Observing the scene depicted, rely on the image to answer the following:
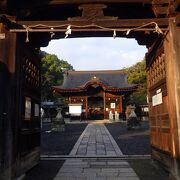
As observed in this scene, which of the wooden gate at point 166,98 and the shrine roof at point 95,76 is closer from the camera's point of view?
the wooden gate at point 166,98

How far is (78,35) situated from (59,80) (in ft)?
174

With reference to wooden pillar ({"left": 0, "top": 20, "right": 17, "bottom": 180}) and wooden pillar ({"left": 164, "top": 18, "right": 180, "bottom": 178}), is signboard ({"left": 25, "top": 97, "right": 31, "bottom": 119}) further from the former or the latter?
wooden pillar ({"left": 164, "top": 18, "right": 180, "bottom": 178})

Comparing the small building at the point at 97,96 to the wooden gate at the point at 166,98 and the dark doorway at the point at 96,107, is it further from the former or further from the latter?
the wooden gate at the point at 166,98

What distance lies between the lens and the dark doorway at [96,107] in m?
41.2

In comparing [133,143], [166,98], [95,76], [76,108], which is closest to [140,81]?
[95,76]

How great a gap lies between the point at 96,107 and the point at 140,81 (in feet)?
39.4

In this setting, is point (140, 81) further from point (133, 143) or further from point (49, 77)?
point (133, 143)

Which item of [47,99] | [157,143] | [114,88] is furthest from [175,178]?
[47,99]

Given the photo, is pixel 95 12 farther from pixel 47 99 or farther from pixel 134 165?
pixel 47 99

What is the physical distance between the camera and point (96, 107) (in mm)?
41656

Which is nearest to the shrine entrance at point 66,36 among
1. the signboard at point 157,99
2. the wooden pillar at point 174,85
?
the wooden pillar at point 174,85

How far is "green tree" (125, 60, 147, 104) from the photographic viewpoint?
48200mm

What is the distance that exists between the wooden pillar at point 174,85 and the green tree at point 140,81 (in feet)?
139

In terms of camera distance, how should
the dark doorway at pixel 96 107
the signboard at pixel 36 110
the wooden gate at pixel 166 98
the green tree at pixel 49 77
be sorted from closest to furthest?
1. the wooden gate at pixel 166 98
2. the signboard at pixel 36 110
3. the dark doorway at pixel 96 107
4. the green tree at pixel 49 77
